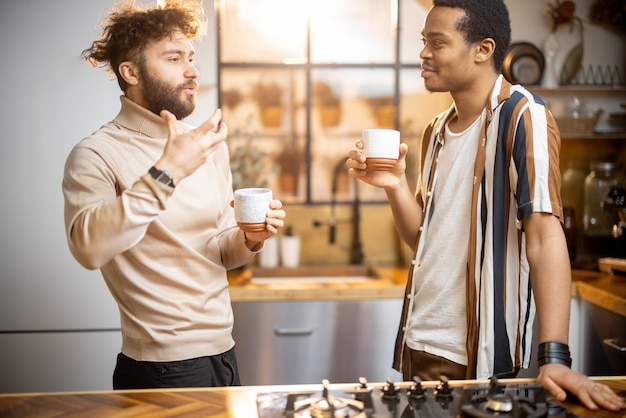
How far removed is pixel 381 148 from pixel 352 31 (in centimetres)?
213

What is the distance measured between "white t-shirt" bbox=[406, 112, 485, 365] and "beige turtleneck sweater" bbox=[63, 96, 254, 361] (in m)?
0.46

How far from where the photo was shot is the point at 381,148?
1735 mm

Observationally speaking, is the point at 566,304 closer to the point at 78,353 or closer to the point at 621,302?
the point at 621,302

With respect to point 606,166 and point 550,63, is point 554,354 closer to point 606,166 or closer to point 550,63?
point 606,166

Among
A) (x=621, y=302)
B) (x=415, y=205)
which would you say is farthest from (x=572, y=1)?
(x=415, y=205)

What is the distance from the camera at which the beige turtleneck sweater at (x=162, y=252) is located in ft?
5.49

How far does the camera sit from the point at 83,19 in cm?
274

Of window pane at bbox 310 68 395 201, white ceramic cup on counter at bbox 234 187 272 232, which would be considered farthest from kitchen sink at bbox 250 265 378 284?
white ceramic cup on counter at bbox 234 187 272 232

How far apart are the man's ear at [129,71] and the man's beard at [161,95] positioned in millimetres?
21

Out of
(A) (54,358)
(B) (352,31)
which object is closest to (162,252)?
(A) (54,358)

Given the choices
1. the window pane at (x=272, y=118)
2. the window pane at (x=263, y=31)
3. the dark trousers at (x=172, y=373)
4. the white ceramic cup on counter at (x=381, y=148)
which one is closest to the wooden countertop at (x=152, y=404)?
the dark trousers at (x=172, y=373)

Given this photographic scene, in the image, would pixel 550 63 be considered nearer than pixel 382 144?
No

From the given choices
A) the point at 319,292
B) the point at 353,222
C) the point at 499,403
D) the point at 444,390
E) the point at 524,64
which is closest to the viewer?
the point at 499,403

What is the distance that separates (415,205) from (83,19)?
1554 mm
